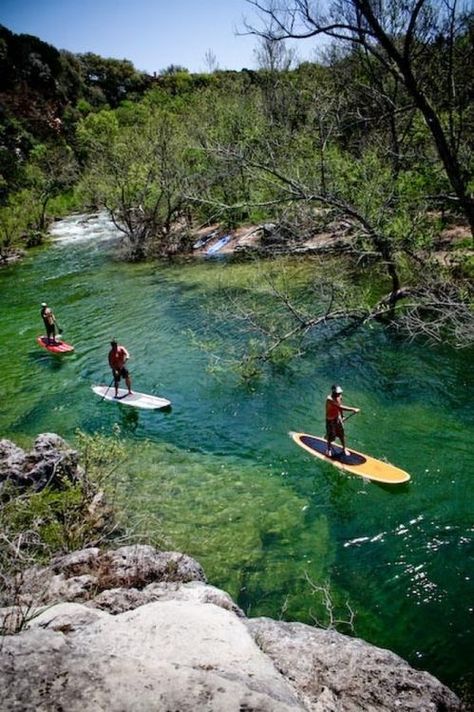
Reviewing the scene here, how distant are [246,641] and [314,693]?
85 cm

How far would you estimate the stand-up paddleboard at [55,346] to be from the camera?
59.7ft

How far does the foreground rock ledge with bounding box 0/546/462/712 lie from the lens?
134 inches

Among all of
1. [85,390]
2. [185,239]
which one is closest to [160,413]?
[85,390]

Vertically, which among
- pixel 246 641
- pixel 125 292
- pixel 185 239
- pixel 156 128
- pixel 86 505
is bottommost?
pixel 86 505

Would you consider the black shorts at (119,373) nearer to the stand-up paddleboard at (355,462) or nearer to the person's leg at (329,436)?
the stand-up paddleboard at (355,462)

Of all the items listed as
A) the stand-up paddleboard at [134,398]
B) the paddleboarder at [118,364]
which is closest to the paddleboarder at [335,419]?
the stand-up paddleboard at [134,398]

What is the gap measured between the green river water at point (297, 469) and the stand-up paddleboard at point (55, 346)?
1.07ft

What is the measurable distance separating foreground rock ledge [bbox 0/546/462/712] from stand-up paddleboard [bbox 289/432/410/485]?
178 inches

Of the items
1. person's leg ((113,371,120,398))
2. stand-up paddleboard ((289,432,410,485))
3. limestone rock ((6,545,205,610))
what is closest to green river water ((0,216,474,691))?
stand-up paddleboard ((289,432,410,485))

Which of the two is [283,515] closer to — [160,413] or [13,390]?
[160,413]

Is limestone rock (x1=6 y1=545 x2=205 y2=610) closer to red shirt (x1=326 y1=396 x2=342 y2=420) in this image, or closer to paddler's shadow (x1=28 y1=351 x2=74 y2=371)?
red shirt (x1=326 y1=396 x2=342 y2=420)

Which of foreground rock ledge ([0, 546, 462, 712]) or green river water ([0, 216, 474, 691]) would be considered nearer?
foreground rock ledge ([0, 546, 462, 712])

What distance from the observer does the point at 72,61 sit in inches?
3243

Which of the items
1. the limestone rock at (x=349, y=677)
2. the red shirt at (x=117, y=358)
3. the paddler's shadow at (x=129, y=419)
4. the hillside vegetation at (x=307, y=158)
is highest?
the hillside vegetation at (x=307, y=158)
